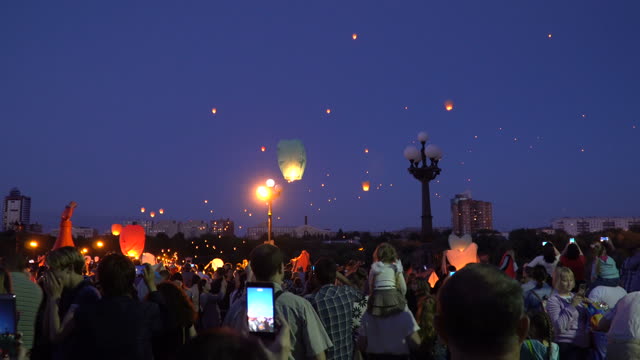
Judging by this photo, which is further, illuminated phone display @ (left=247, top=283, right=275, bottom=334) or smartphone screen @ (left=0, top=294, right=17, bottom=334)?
smartphone screen @ (left=0, top=294, right=17, bottom=334)

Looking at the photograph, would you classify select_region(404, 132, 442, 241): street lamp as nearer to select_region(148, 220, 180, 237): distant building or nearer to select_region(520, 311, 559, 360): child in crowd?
select_region(520, 311, 559, 360): child in crowd

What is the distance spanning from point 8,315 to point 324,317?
2.80 m

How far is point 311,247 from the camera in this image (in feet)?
214

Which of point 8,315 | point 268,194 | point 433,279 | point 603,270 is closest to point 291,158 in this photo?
point 268,194

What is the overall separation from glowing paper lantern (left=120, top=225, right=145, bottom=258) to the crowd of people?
1747 cm

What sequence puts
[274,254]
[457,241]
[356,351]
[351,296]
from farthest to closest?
[457,241], [356,351], [351,296], [274,254]

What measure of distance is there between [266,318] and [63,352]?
1353 mm

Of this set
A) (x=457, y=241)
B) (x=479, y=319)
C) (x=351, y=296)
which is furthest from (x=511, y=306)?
(x=457, y=241)

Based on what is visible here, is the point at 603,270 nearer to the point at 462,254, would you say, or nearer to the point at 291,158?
the point at 462,254

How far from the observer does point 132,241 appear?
2508 centimetres

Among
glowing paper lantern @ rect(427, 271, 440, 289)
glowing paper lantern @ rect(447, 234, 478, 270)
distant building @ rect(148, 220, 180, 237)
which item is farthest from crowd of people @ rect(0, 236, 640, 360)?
distant building @ rect(148, 220, 180, 237)

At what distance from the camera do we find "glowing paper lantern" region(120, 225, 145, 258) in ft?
81.9

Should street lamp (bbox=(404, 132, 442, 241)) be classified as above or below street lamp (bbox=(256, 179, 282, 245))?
above

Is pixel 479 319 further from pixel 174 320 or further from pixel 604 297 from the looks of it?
pixel 604 297
